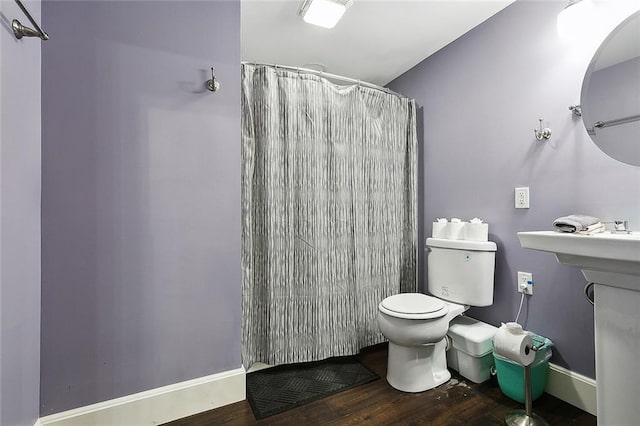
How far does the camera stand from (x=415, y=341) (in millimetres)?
1594

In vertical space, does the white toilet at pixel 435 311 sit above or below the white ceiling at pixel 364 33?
below

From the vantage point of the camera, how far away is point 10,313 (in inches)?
40.2

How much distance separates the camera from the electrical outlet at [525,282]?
1725 millimetres

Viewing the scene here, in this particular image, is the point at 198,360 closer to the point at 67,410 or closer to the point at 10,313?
the point at 67,410

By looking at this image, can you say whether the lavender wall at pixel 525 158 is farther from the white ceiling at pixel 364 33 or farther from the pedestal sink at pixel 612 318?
the pedestal sink at pixel 612 318

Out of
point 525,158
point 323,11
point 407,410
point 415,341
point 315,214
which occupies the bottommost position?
point 407,410

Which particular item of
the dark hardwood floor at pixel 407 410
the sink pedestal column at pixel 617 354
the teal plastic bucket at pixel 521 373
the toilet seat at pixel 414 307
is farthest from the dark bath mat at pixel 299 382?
the sink pedestal column at pixel 617 354

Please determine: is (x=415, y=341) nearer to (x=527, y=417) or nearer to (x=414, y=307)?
(x=414, y=307)

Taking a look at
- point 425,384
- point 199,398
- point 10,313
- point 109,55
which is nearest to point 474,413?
point 425,384

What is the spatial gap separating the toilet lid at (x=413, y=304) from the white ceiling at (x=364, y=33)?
1.81 meters

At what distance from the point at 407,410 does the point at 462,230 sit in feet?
3.66

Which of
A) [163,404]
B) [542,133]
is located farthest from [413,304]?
[163,404]

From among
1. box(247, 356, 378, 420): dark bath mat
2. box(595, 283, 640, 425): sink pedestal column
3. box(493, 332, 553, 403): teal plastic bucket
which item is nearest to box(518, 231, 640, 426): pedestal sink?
box(595, 283, 640, 425): sink pedestal column

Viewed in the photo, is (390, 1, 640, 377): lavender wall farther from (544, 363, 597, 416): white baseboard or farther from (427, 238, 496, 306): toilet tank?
(427, 238, 496, 306): toilet tank
